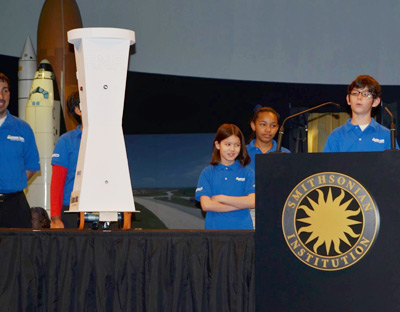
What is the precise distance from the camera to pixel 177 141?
388 inches

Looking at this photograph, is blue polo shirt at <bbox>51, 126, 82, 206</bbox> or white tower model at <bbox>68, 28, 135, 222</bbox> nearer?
white tower model at <bbox>68, 28, 135, 222</bbox>

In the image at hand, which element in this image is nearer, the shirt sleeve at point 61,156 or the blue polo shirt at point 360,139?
the blue polo shirt at point 360,139

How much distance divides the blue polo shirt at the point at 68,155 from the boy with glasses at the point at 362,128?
63.9 inches

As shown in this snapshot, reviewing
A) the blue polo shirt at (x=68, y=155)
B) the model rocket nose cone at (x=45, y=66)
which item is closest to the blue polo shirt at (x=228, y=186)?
the blue polo shirt at (x=68, y=155)

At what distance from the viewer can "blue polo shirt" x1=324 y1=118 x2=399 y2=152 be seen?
366 centimetres

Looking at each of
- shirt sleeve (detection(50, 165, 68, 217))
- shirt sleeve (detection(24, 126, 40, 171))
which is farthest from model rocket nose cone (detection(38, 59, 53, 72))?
shirt sleeve (detection(50, 165, 68, 217))

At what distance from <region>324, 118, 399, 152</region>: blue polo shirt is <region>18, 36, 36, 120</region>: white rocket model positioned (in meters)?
7.28

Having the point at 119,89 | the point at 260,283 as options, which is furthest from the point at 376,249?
the point at 119,89

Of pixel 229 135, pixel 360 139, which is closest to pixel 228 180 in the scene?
pixel 229 135

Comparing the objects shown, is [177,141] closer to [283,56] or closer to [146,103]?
[146,103]

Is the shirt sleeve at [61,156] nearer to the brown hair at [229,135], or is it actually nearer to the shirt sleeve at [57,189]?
the shirt sleeve at [57,189]

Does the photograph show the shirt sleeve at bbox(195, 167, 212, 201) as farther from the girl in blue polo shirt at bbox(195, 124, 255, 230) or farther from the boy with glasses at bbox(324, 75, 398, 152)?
the boy with glasses at bbox(324, 75, 398, 152)

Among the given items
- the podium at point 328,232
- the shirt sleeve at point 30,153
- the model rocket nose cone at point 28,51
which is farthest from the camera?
the model rocket nose cone at point 28,51

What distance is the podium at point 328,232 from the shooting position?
2.74 meters
